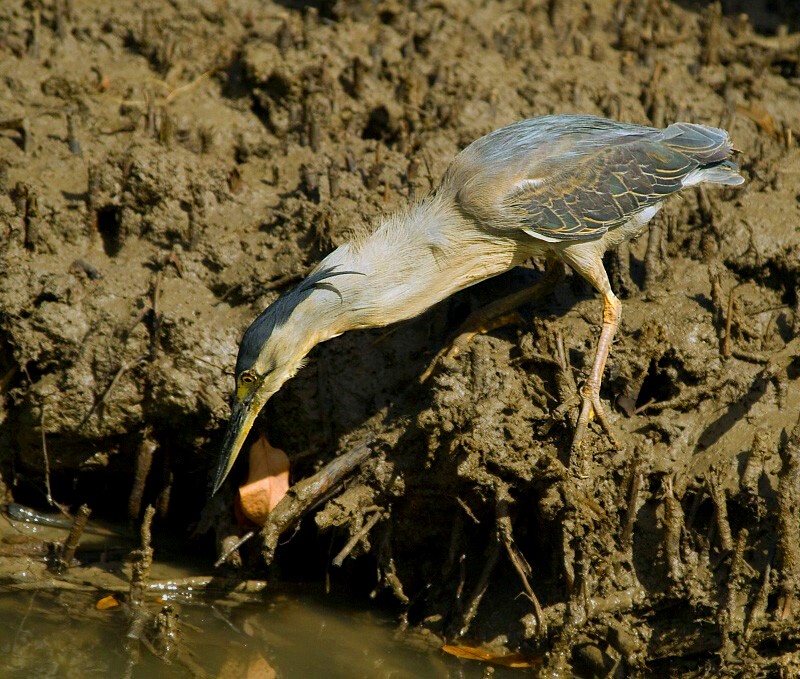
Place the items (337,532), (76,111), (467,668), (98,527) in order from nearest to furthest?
(467,668)
(337,532)
(98,527)
(76,111)

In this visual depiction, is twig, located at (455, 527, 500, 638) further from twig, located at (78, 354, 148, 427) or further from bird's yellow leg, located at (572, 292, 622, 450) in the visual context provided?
twig, located at (78, 354, 148, 427)

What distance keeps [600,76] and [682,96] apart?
2.02 feet

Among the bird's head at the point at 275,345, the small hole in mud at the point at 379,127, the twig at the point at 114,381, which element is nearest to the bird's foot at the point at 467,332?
the bird's head at the point at 275,345

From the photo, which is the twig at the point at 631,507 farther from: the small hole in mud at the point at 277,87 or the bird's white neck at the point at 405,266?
the small hole in mud at the point at 277,87

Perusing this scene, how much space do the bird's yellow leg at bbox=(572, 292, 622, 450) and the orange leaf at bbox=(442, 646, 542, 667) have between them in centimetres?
109

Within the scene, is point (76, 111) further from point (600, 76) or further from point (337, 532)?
point (600, 76)

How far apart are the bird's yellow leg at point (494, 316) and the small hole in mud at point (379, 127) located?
173 cm

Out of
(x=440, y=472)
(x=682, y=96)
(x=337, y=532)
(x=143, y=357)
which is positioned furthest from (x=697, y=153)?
(x=143, y=357)

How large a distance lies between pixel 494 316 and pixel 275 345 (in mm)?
1228

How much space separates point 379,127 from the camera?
6363 mm

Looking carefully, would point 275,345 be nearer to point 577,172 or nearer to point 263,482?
point 263,482

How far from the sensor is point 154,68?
664 centimetres

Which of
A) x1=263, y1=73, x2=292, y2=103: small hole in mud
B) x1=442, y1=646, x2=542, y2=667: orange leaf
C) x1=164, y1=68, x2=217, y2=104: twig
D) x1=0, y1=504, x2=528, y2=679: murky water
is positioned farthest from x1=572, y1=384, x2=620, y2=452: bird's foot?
x1=164, y1=68, x2=217, y2=104: twig

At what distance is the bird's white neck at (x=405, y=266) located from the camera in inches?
184
